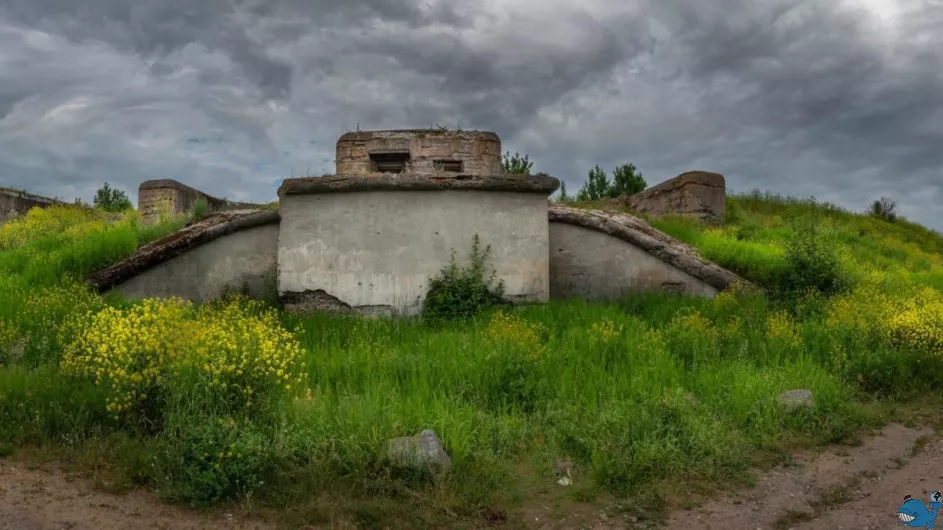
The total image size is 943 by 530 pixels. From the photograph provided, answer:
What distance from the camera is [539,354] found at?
7.11 m

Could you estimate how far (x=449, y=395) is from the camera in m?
6.29

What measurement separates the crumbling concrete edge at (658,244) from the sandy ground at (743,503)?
4.87 metres

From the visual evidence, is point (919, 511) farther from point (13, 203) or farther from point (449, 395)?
point (13, 203)

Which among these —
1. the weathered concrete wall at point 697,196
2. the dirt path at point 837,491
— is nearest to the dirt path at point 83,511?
the dirt path at point 837,491

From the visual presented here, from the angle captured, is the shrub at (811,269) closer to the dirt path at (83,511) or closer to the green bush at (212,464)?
the green bush at (212,464)

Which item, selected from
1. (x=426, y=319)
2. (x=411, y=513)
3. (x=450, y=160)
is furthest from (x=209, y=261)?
(x=450, y=160)

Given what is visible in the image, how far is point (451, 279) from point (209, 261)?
12.5 feet

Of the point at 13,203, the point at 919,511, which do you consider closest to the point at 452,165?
the point at 13,203

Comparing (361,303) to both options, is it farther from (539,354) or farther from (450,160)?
(450,160)

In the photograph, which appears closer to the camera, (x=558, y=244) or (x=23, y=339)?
(x=23, y=339)

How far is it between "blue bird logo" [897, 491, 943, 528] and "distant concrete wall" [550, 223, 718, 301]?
18.7 ft

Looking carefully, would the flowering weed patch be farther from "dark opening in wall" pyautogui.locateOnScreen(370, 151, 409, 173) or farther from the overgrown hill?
"dark opening in wall" pyautogui.locateOnScreen(370, 151, 409, 173)

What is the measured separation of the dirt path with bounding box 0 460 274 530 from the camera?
4535 millimetres

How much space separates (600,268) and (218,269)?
227 inches
